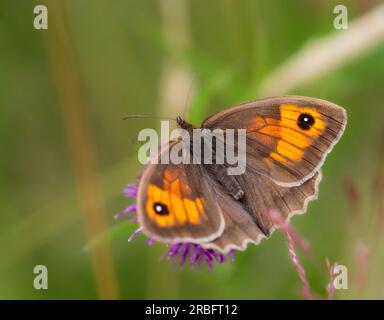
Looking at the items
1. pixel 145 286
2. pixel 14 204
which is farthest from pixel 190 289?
pixel 14 204

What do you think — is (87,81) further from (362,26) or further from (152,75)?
(362,26)

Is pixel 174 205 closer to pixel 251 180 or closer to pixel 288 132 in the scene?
pixel 251 180

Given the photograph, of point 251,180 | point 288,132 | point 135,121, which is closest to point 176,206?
point 251,180

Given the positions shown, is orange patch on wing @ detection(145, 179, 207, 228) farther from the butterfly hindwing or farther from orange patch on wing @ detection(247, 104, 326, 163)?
orange patch on wing @ detection(247, 104, 326, 163)

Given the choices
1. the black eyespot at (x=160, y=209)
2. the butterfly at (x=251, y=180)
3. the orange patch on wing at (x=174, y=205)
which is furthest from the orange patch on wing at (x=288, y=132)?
the black eyespot at (x=160, y=209)

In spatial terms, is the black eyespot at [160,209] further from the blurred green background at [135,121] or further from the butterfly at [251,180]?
the blurred green background at [135,121]

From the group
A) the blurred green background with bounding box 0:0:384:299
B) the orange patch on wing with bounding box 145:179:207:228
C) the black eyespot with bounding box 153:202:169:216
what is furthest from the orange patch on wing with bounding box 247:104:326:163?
the black eyespot with bounding box 153:202:169:216
